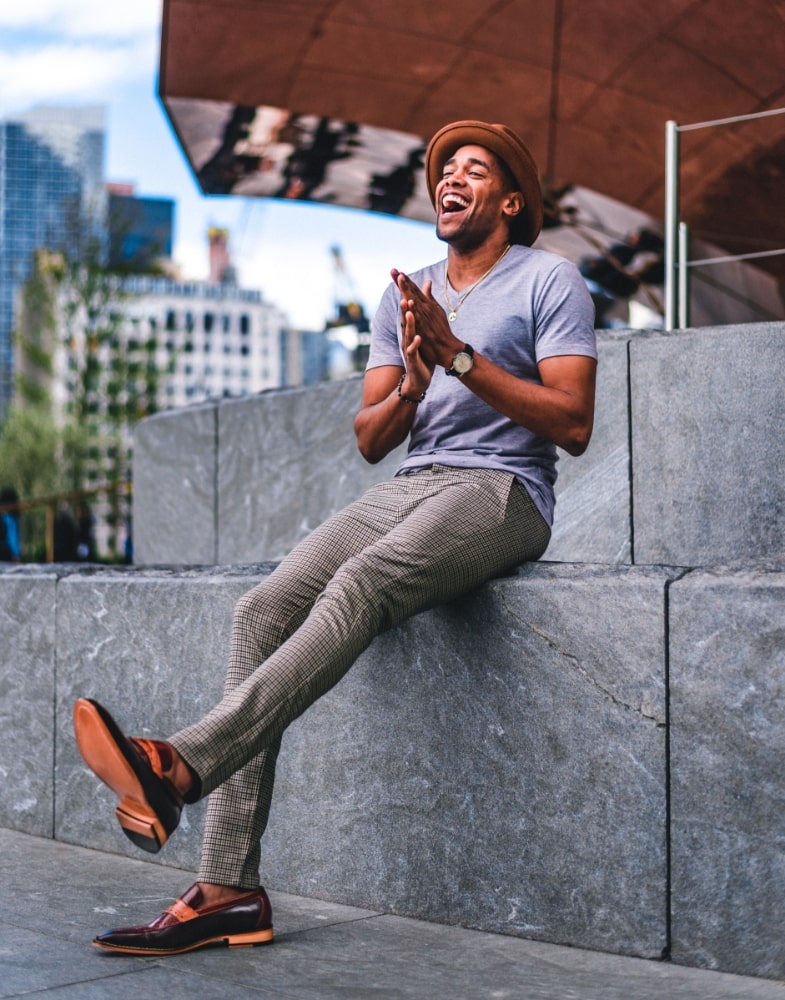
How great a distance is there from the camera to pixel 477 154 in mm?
3645

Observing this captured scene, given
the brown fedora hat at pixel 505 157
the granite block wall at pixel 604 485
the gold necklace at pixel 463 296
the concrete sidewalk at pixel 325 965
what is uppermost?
the brown fedora hat at pixel 505 157

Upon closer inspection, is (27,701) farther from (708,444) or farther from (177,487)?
(177,487)

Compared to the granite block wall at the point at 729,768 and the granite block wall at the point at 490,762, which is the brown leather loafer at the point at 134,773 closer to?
the granite block wall at the point at 490,762

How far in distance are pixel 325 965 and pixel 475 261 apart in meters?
1.92

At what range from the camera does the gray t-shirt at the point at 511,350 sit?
334 cm

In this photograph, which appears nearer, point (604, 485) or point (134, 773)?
point (134, 773)

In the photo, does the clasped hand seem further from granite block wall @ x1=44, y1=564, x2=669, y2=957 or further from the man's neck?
granite block wall @ x1=44, y1=564, x2=669, y2=957

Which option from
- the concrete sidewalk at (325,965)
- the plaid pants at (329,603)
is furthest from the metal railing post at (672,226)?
the concrete sidewalk at (325,965)

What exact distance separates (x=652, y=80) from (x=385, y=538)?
50.8ft

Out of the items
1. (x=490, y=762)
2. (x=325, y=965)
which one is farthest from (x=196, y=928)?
(x=490, y=762)

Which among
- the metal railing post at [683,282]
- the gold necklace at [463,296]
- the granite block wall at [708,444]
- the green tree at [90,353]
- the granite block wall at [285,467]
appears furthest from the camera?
the green tree at [90,353]

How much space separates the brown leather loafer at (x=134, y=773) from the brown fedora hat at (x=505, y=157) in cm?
190

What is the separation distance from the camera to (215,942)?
9.95ft


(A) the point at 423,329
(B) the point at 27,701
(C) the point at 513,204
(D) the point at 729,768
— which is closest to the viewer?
(D) the point at 729,768
